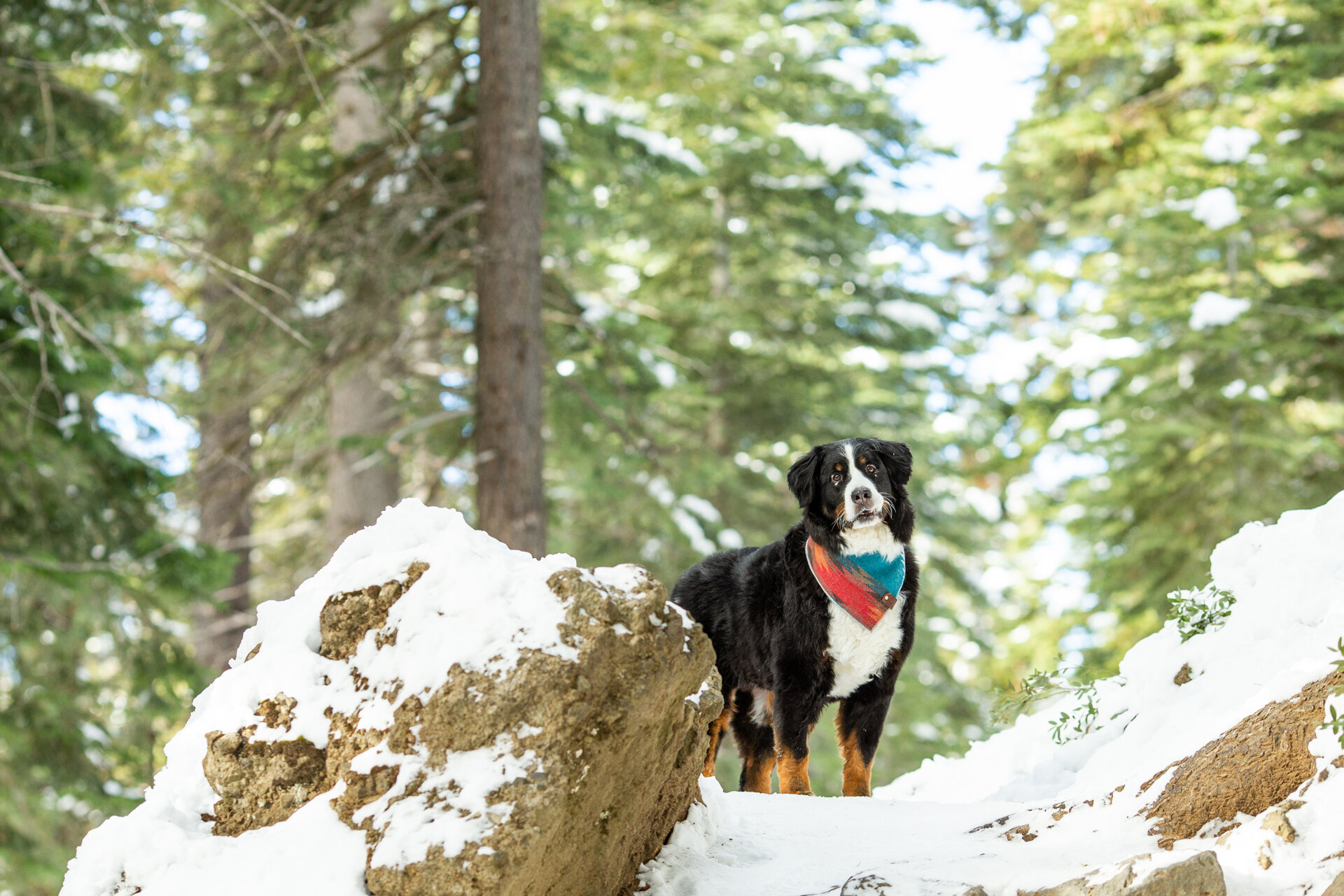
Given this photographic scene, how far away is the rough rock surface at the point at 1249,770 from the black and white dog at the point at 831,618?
1539 mm

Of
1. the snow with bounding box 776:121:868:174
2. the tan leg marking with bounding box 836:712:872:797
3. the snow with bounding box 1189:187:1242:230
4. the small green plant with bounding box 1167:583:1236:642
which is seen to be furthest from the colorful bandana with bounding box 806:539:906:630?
the snow with bounding box 776:121:868:174

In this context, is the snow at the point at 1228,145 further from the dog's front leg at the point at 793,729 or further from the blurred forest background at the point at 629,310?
the dog's front leg at the point at 793,729

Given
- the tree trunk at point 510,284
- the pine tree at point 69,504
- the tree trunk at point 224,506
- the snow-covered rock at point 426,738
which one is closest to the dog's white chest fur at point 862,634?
the snow-covered rock at point 426,738

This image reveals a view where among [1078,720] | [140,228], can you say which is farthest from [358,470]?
[1078,720]

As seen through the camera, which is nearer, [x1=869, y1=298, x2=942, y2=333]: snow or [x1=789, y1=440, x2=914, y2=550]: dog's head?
[x1=789, y1=440, x2=914, y2=550]: dog's head

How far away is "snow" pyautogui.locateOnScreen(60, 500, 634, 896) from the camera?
108 inches

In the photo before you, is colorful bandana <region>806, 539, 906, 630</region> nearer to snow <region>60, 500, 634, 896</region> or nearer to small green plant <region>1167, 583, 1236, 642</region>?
small green plant <region>1167, 583, 1236, 642</region>

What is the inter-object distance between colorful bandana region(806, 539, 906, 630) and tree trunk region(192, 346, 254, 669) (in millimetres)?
3498

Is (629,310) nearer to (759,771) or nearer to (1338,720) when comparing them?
(759,771)

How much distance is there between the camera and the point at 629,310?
1273cm

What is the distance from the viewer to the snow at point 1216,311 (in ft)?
36.1

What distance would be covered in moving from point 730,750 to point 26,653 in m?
9.60

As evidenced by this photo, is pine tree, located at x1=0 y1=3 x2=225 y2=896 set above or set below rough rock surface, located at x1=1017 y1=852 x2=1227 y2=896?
below

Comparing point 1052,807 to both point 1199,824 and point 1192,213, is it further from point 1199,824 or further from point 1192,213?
point 1192,213
